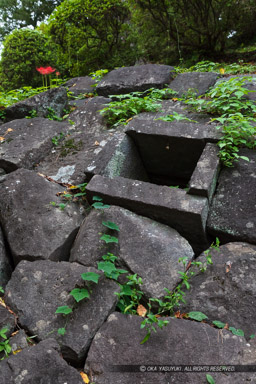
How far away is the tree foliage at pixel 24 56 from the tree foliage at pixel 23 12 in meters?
14.1

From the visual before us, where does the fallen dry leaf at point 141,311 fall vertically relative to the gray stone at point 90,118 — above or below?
below

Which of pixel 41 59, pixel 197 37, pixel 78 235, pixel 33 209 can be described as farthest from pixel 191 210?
pixel 197 37

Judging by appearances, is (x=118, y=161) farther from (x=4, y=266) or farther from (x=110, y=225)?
(x=4, y=266)

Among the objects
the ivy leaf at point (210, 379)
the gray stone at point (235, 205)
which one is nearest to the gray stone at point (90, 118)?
the gray stone at point (235, 205)

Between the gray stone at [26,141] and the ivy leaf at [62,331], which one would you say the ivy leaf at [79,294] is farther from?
the gray stone at [26,141]

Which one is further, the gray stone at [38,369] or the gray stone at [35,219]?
the gray stone at [35,219]

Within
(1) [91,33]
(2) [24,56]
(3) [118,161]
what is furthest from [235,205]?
(1) [91,33]

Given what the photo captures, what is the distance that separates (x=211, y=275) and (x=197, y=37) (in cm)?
657

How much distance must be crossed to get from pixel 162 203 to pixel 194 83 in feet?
8.44

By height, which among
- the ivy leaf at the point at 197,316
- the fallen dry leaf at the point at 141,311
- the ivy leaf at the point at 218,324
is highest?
the fallen dry leaf at the point at 141,311

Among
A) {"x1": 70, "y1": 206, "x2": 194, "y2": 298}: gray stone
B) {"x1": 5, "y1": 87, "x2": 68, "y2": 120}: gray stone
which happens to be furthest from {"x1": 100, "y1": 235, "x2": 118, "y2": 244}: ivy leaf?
{"x1": 5, "y1": 87, "x2": 68, "y2": 120}: gray stone

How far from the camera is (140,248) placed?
7.43ft

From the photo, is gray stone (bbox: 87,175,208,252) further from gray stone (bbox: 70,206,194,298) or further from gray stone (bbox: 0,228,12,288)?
gray stone (bbox: 0,228,12,288)

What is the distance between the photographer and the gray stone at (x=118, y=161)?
286 centimetres
